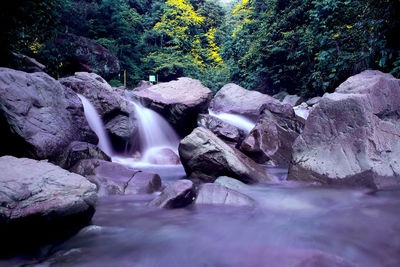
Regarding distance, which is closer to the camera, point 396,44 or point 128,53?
point 396,44

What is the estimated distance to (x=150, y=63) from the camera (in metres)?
27.8

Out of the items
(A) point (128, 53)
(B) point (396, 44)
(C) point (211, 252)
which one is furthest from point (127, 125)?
(A) point (128, 53)

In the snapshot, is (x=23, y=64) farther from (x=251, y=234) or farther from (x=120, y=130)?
(x=251, y=234)

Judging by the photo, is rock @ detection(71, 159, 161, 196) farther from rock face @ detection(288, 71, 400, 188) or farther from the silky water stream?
rock face @ detection(288, 71, 400, 188)

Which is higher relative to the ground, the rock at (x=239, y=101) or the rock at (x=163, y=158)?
the rock at (x=239, y=101)

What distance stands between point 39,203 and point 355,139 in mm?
4481

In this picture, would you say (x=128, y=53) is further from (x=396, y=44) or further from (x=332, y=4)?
(x=396, y=44)

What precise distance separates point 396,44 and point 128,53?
22.7m

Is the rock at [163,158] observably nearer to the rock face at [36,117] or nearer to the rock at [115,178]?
the rock face at [36,117]

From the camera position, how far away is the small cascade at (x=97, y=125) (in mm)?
7743

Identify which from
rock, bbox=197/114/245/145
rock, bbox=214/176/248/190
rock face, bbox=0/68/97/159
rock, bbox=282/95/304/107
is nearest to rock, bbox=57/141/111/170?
rock face, bbox=0/68/97/159

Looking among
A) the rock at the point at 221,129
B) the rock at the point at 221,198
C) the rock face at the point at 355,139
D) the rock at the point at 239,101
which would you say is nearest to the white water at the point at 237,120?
the rock at the point at 239,101

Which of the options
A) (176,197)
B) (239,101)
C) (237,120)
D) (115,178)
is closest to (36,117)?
(115,178)

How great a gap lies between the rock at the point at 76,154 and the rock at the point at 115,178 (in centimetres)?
29
